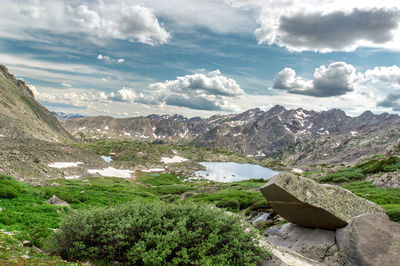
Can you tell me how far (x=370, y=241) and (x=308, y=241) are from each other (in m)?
3.33

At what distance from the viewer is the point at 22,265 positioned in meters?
9.31

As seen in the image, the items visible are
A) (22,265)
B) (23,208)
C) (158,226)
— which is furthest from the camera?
(23,208)

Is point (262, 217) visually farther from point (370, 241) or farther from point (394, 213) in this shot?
point (370, 241)

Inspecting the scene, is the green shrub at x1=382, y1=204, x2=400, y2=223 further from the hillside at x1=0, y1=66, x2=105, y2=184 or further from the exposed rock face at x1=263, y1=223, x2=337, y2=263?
the hillside at x1=0, y1=66, x2=105, y2=184

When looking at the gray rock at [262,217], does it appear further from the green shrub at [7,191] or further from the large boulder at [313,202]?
the green shrub at [7,191]

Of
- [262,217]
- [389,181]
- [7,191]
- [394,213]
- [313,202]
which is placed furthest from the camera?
[389,181]

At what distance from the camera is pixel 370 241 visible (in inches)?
495

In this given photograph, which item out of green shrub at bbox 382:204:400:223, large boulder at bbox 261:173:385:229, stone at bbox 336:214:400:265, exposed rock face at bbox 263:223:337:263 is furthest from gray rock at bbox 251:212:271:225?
stone at bbox 336:214:400:265

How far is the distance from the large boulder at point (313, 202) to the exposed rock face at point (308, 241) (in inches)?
20.4

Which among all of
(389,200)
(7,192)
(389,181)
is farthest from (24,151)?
(389,181)

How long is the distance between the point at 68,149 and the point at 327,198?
4607 inches

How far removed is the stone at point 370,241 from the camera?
12039mm

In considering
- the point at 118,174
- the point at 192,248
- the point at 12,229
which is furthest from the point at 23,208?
the point at 118,174

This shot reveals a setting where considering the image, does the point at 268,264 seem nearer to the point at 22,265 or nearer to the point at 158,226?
the point at 158,226
